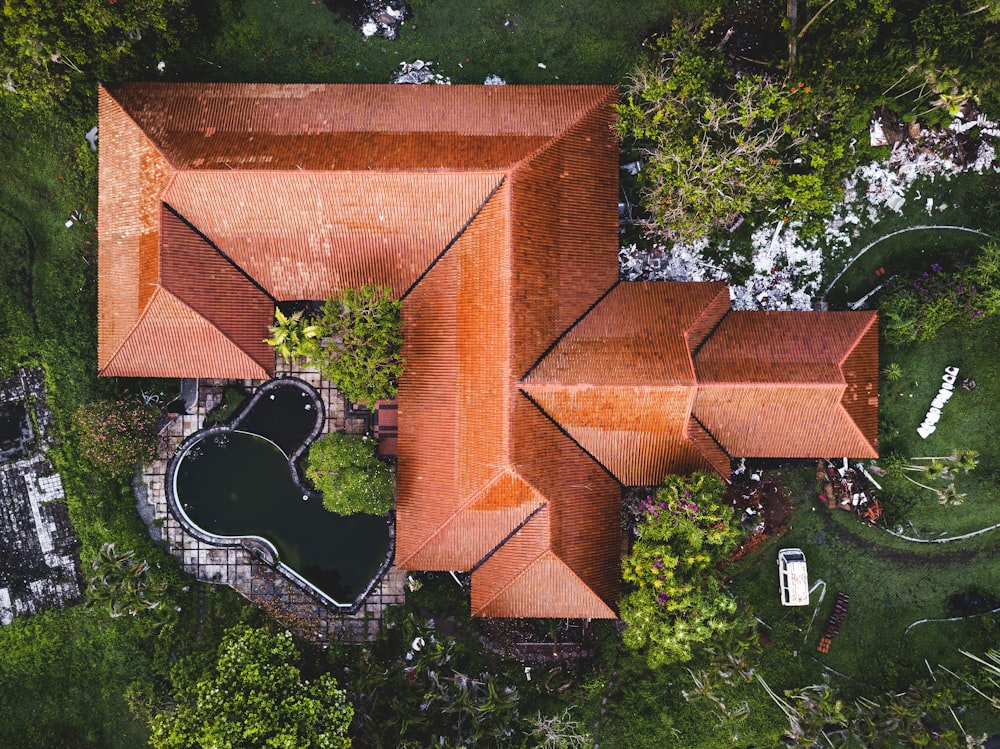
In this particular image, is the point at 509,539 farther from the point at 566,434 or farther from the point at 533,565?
the point at 566,434

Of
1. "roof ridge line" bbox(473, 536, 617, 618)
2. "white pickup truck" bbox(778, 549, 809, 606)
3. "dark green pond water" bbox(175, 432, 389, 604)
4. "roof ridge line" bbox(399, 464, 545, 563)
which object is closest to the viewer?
"roof ridge line" bbox(399, 464, 545, 563)

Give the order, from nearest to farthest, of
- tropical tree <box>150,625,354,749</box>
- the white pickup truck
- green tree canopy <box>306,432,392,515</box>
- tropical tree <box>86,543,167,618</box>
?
tropical tree <box>150,625,354,749</box> → green tree canopy <box>306,432,392,515</box> → tropical tree <box>86,543,167,618</box> → the white pickup truck

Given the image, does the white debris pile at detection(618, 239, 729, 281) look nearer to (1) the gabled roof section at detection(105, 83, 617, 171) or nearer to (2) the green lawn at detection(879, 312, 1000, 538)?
(1) the gabled roof section at detection(105, 83, 617, 171)

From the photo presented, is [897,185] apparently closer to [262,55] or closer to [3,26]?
[262,55]

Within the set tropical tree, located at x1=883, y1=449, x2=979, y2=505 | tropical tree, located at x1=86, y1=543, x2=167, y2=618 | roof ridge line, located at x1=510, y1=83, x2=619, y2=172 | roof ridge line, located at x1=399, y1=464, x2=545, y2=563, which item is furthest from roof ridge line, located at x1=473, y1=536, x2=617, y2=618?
tropical tree, located at x1=883, y1=449, x2=979, y2=505

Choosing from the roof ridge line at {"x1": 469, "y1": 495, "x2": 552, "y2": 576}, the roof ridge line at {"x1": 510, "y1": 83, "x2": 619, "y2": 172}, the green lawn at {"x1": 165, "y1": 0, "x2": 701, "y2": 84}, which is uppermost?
the green lawn at {"x1": 165, "y1": 0, "x2": 701, "y2": 84}

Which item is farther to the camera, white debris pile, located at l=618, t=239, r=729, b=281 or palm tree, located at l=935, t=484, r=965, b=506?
white debris pile, located at l=618, t=239, r=729, b=281

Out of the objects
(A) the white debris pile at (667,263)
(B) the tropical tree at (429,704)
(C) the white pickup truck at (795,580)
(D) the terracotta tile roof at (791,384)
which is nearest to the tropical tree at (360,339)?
(A) the white debris pile at (667,263)

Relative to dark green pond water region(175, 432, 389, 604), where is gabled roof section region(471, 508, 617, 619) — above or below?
below
